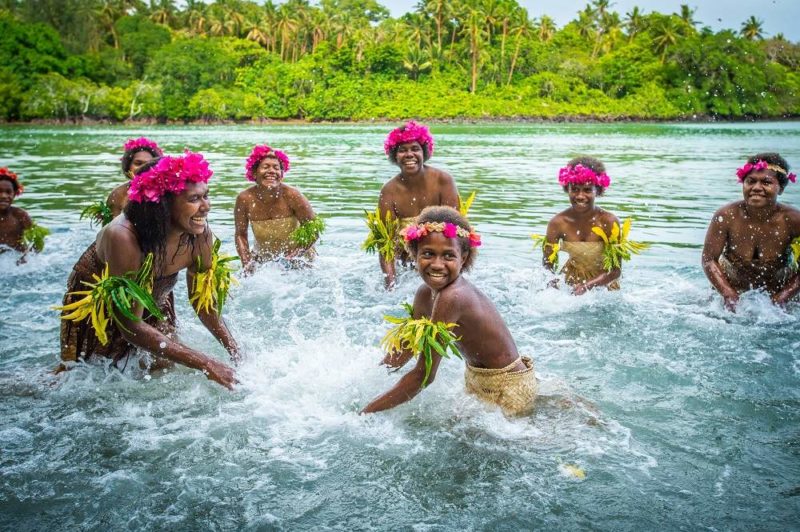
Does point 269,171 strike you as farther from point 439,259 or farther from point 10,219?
point 439,259

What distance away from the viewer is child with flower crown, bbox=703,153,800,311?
608 centimetres

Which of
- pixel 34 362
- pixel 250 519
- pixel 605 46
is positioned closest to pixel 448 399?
pixel 250 519

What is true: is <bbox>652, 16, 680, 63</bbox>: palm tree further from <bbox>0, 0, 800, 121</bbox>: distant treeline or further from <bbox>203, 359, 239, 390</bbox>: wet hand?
<bbox>203, 359, 239, 390</bbox>: wet hand

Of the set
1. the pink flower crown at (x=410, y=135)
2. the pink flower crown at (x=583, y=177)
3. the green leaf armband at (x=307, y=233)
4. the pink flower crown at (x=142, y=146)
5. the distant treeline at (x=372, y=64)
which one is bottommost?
the green leaf armband at (x=307, y=233)

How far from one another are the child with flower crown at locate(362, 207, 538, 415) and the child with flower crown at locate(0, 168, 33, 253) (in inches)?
242

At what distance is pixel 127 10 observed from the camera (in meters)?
101

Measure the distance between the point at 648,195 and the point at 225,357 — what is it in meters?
10.8

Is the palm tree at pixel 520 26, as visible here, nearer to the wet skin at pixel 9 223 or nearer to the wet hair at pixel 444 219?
the wet skin at pixel 9 223

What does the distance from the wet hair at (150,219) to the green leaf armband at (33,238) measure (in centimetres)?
501

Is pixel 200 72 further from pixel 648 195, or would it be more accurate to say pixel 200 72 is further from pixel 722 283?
pixel 722 283

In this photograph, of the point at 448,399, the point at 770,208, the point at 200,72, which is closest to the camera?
the point at 448,399

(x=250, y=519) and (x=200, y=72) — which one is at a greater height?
(x=200, y=72)

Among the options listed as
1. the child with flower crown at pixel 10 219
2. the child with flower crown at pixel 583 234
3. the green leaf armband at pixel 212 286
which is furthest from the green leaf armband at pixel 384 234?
the child with flower crown at pixel 10 219

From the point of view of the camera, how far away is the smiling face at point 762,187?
19.8 feet
